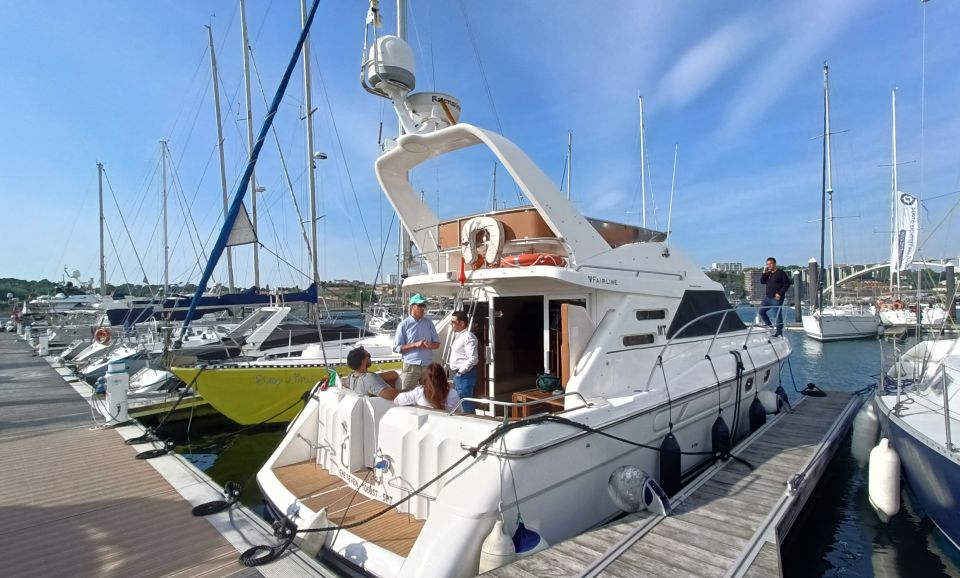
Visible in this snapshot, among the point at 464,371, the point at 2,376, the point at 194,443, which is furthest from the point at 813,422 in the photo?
the point at 2,376

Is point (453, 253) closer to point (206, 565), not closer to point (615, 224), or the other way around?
point (615, 224)

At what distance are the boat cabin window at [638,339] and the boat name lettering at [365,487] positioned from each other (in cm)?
288

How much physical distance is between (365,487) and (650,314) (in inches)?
144

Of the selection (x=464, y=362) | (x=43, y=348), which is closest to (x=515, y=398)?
(x=464, y=362)

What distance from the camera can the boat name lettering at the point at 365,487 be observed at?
4.37 metres

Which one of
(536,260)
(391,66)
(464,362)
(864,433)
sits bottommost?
(864,433)

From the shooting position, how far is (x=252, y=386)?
33.8 ft

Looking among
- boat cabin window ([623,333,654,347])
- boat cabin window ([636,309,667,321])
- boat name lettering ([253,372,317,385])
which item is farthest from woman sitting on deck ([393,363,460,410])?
boat name lettering ([253,372,317,385])

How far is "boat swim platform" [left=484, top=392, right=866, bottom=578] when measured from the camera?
3.50 m

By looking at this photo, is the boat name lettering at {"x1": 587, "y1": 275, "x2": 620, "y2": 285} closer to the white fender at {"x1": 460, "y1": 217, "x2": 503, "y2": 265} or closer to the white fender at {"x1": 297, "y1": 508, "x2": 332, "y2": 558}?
the white fender at {"x1": 460, "y1": 217, "x2": 503, "y2": 265}

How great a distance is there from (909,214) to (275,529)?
11.8m

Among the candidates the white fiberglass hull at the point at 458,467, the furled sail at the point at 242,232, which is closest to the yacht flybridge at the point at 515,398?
the white fiberglass hull at the point at 458,467

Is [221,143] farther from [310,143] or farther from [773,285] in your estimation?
[773,285]

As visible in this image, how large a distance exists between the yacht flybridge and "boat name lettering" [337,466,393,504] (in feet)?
0.06
